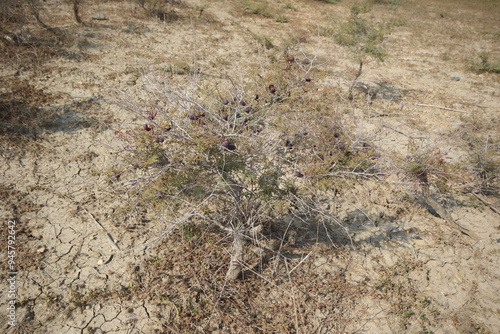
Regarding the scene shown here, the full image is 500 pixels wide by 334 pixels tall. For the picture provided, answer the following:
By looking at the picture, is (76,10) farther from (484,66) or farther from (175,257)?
(484,66)

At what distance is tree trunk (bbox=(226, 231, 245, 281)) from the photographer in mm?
3045

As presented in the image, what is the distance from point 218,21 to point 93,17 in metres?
4.07

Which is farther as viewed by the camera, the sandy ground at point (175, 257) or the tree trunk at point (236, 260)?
the tree trunk at point (236, 260)

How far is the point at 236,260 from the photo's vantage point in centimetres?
307

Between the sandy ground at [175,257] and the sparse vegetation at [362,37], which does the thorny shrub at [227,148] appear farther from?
the sparse vegetation at [362,37]

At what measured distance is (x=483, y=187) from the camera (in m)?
4.94

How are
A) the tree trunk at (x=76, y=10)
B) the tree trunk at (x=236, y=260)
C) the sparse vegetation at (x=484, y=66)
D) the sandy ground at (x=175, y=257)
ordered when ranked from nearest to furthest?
1. the sandy ground at (x=175, y=257)
2. the tree trunk at (x=236, y=260)
3. the tree trunk at (x=76, y=10)
4. the sparse vegetation at (x=484, y=66)

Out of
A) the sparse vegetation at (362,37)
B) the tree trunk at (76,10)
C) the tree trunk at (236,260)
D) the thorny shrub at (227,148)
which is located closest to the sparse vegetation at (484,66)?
the sparse vegetation at (362,37)

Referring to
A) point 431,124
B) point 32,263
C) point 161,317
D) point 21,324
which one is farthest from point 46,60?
point 431,124

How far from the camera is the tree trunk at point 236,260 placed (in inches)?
120

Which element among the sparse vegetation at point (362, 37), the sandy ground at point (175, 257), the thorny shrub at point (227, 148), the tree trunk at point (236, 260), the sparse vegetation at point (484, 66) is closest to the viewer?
the thorny shrub at point (227, 148)

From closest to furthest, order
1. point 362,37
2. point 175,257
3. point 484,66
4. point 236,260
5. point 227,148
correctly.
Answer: point 227,148 → point 236,260 → point 175,257 → point 362,37 → point 484,66

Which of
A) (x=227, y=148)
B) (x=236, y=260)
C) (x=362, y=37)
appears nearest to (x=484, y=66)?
(x=362, y=37)

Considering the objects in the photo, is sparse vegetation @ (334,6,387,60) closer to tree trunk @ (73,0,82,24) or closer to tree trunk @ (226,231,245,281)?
tree trunk @ (226,231,245,281)
